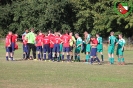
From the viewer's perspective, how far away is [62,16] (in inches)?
2869

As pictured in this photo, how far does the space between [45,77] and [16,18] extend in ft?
185

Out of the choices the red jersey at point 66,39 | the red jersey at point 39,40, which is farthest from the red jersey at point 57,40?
the red jersey at point 39,40

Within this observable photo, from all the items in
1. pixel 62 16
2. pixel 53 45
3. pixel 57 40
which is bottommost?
pixel 53 45

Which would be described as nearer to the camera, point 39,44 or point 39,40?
point 39,40

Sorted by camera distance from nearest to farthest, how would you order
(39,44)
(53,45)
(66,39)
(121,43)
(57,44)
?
(121,43)
(66,39)
(57,44)
(53,45)
(39,44)

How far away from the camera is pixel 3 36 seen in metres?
75.1

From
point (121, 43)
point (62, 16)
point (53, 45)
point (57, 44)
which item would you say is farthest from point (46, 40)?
point (62, 16)

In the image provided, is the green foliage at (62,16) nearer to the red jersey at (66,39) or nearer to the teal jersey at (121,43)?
the red jersey at (66,39)

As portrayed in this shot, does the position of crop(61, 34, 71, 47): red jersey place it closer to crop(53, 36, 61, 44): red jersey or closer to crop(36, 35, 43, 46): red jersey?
crop(53, 36, 61, 44): red jersey

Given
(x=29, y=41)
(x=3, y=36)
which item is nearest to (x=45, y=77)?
(x=29, y=41)

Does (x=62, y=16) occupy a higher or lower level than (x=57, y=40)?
higher

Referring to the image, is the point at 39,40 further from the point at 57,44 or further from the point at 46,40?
the point at 57,44

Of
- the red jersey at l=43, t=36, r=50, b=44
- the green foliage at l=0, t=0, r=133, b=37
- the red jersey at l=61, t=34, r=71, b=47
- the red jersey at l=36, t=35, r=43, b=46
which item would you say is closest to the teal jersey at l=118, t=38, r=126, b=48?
the red jersey at l=61, t=34, r=71, b=47

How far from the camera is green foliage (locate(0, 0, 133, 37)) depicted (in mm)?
68125
